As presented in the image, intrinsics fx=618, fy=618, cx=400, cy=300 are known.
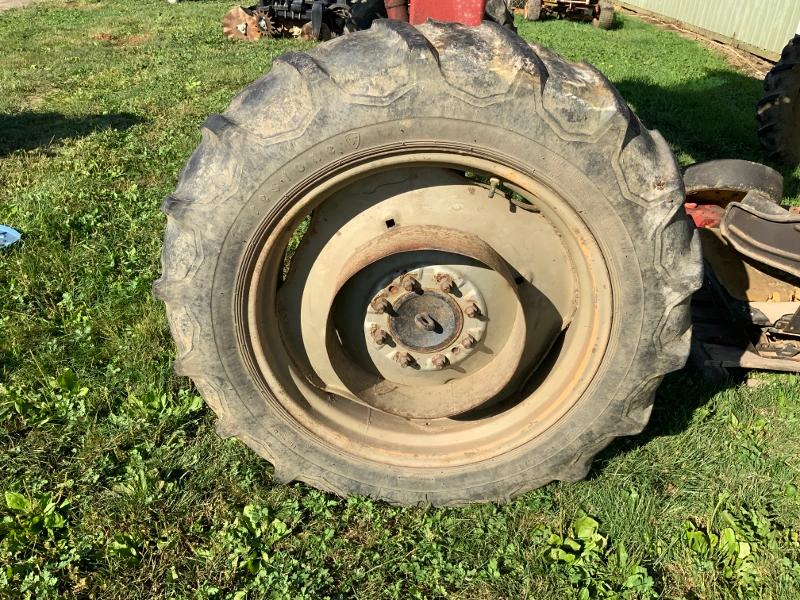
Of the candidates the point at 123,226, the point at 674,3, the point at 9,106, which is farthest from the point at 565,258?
the point at 674,3

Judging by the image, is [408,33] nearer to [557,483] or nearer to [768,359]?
[557,483]

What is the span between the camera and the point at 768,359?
2.97m

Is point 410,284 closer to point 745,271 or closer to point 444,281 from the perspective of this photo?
point 444,281

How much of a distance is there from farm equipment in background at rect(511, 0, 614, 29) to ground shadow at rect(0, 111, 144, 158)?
11.5m

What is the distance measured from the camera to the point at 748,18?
13.3 m

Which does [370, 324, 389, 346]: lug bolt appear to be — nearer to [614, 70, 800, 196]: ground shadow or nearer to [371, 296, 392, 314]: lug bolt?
[371, 296, 392, 314]: lug bolt

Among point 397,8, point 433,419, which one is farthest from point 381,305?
point 397,8

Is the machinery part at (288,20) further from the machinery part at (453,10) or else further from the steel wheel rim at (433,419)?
the steel wheel rim at (433,419)

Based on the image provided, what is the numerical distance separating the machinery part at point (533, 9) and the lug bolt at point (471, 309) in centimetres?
1502

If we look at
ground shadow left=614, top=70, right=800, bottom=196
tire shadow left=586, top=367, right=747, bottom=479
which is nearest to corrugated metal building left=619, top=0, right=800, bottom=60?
ground shadow left=614, top=70, right=800, bottom=196

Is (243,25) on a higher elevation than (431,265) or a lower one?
lower

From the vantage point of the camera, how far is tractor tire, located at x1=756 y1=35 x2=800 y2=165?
5281mm

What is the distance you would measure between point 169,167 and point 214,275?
401 centimetres

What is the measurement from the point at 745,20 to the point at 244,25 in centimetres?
1061
